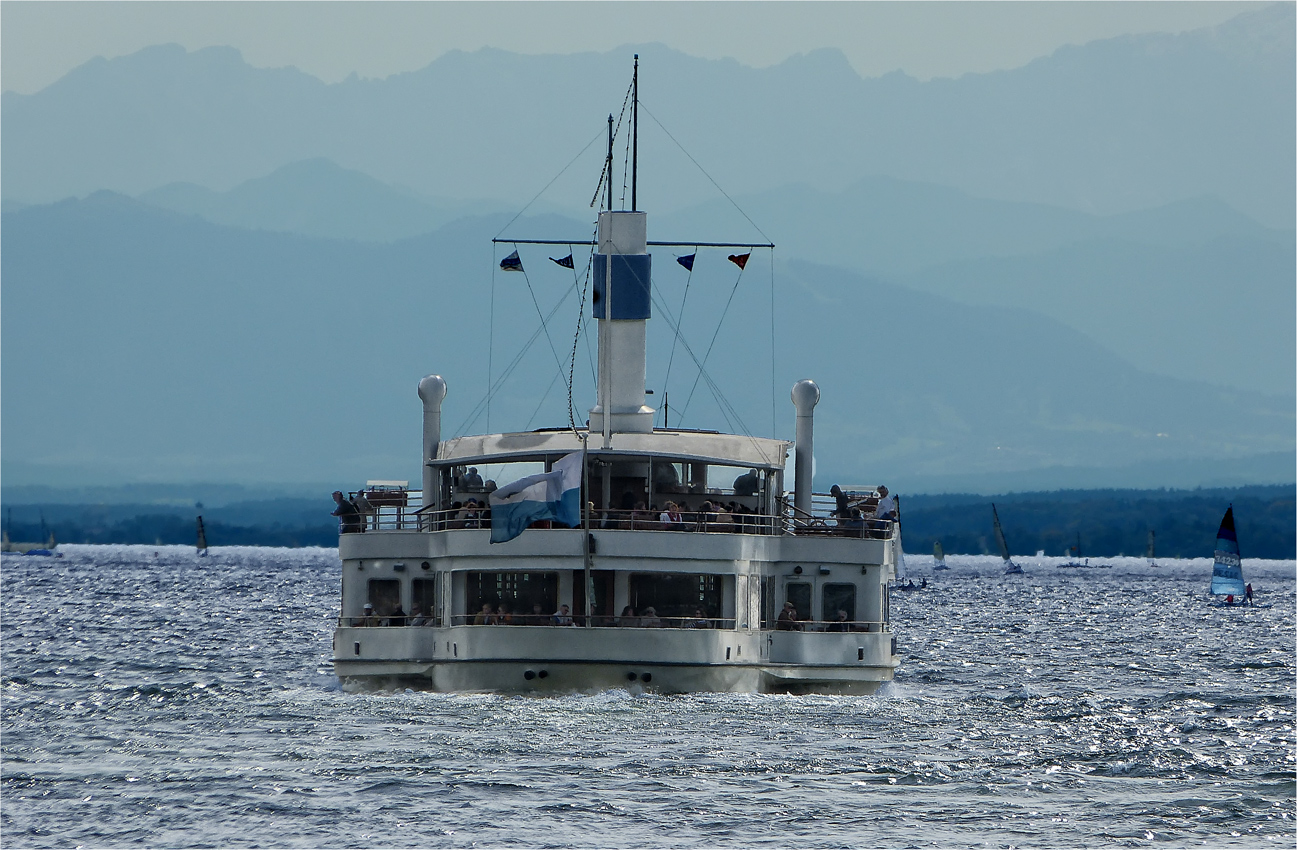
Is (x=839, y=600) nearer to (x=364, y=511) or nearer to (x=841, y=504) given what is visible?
(x=841, y=504)

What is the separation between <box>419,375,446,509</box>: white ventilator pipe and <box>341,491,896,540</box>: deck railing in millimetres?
423

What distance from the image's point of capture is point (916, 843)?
90.3 feet

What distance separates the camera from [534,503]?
1529 inches

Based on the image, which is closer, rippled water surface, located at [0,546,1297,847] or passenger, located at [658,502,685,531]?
Answer: rippled water surface, located at [0,546,1297,847]

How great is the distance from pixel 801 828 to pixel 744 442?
1514 cm

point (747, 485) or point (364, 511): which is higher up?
point (747, 485)

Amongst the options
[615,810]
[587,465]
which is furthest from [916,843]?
[587,465]

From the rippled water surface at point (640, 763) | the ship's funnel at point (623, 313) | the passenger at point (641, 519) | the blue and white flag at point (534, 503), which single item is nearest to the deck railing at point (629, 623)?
the rippled water surface at point (640, 763)

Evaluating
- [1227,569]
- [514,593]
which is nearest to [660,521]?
[514,593]

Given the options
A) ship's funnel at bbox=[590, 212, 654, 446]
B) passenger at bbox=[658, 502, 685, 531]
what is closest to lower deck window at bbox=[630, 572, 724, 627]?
passenger at bbox=[658, 502, 685, 531]

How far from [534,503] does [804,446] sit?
9014 mm

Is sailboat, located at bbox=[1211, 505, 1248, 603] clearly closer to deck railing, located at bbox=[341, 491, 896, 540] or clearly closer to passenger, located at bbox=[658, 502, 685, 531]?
deck railing, located at bbox=[341, 491, 896, 540]

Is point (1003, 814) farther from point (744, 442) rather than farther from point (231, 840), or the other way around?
point (744, 442)

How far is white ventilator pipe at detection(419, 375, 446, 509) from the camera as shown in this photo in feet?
144
